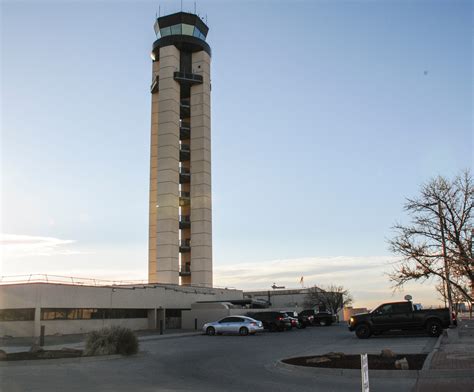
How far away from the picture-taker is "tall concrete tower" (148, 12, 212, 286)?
196ft

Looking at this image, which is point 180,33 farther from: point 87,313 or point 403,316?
point 403,316

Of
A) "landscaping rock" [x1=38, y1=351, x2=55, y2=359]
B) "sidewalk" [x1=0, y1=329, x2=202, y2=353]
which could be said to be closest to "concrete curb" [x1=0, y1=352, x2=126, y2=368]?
"landscaping rock" [x1=38, y1=351, x2=55, y2=359]

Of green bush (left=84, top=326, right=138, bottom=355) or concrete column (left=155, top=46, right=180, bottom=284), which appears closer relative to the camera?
green bush (left=84, top=326, right=138, bottom=355)

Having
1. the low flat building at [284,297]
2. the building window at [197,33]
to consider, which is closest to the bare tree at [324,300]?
the low flat building at [284,297]

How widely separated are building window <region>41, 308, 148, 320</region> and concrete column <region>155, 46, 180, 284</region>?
13.6 meters

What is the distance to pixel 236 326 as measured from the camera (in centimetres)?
3456

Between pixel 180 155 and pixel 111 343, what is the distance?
46.5 m

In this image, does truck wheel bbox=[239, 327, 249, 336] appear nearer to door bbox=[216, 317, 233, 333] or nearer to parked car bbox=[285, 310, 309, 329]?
door bbox=[216, 317, 233, 333]

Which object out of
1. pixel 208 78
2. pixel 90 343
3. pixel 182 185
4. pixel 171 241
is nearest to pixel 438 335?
pixel 90 343

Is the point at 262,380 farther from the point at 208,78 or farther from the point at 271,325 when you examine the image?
the point at 208,78

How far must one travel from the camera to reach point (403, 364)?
44.2 feet

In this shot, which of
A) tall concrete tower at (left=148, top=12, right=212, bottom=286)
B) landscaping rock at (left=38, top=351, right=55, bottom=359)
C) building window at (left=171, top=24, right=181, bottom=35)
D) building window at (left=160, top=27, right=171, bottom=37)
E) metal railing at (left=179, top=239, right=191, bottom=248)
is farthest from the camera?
building window at (left=160, top=27, right=171, bottom=37)

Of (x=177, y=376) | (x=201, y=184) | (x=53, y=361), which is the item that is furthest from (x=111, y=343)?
(x=201, y=184)

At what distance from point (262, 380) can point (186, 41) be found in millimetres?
57990
